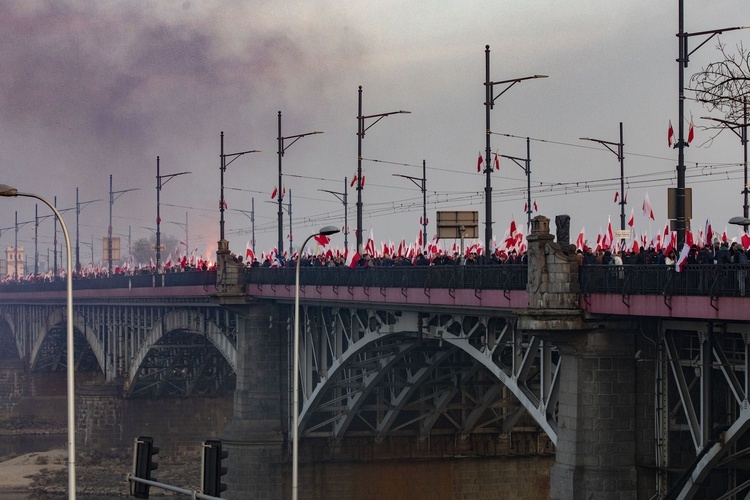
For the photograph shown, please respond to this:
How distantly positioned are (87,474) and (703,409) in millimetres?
59305

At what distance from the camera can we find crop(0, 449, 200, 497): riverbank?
82188 mm

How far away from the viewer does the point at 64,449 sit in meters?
101

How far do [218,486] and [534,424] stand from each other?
32.9 m

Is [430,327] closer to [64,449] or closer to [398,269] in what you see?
[398,269]

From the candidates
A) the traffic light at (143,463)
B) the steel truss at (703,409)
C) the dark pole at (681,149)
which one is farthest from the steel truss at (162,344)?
the dark pole at (681,149)

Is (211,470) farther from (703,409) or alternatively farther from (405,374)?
(405,374)

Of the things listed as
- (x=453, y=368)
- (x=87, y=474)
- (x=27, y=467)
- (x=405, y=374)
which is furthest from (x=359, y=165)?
(x=27, y=467)

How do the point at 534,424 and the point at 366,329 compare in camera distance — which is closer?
the point at 366,329

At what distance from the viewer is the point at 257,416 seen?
62.4 meters

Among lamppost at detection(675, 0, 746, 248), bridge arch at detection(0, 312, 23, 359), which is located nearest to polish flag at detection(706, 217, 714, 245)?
lamppost at detection(675, 0, 746, 248)

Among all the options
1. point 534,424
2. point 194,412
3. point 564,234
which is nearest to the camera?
point 564,234

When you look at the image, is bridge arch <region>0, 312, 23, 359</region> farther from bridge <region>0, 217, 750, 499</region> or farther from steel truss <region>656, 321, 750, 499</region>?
steel truss <region>656, 321, 750, 499</region>

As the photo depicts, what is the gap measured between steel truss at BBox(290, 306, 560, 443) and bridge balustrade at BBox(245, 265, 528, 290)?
1134mm

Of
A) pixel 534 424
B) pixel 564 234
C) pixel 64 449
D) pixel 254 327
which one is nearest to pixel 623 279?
pixel 564 234
